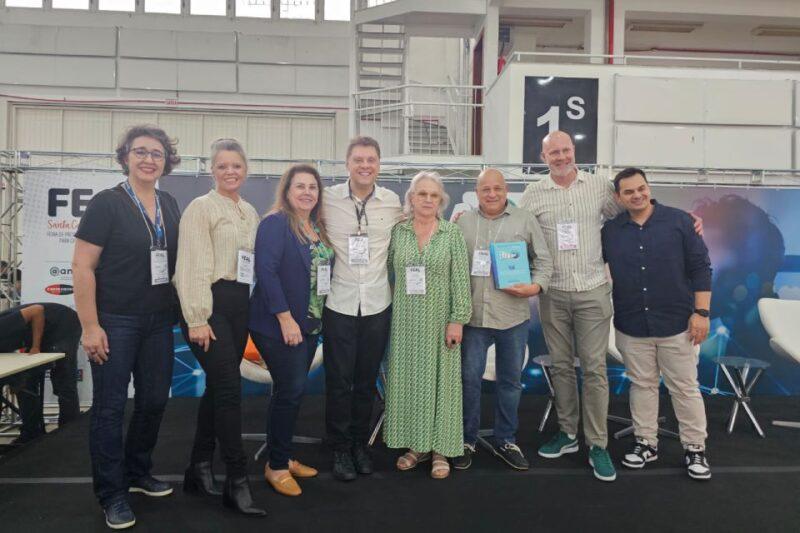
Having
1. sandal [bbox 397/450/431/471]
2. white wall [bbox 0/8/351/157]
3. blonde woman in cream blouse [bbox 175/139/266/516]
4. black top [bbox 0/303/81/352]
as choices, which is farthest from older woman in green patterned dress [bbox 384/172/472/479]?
white wall [bbox 0/8/351/157]

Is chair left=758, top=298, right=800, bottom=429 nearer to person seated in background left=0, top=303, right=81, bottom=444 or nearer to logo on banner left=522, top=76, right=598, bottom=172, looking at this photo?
logo on banner left=522, top=76, right=598, bottom=172

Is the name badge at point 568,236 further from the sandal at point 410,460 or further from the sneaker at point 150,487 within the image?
the sneaker at point 150,487

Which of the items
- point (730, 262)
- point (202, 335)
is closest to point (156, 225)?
point (202, 335)

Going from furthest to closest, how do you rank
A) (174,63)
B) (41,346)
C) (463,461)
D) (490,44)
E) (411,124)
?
(174,63), (411,124), (490,44), (41,346), (463,461)

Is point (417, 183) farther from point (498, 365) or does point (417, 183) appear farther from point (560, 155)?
point (498, 365)

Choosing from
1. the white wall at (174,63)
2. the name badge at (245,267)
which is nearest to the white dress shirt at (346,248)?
the name badge at (245,267)

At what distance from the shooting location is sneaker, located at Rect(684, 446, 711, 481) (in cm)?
244

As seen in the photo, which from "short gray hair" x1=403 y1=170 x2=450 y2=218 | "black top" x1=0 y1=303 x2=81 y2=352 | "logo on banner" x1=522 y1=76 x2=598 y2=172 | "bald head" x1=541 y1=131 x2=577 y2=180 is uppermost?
"logo on banner" x1=522 y1=76 x2=598 y2=172

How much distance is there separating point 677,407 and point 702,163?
4.54m

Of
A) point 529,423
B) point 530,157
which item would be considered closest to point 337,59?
point 530,157

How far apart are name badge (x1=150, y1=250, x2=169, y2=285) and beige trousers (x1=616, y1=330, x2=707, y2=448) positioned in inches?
83.1

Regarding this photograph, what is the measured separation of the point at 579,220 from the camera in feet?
8.41

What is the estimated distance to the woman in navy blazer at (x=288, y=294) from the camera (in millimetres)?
2072

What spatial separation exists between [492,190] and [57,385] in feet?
9.67
